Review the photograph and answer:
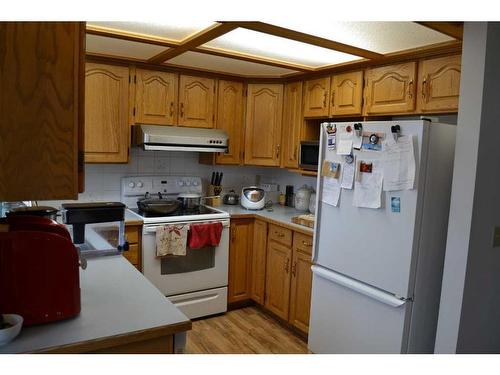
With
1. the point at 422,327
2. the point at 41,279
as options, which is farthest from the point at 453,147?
the point at 41,279

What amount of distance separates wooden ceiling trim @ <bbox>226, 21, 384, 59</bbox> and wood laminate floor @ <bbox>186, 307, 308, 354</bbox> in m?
2.08

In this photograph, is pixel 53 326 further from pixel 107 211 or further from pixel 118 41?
pixel 118 41

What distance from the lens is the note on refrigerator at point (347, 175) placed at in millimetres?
2287

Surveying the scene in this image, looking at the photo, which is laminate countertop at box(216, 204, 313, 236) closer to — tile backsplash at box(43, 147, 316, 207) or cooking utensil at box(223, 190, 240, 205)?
cooking utensil at box(223, 190, 240, 205)

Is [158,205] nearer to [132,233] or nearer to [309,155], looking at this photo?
[132,233]

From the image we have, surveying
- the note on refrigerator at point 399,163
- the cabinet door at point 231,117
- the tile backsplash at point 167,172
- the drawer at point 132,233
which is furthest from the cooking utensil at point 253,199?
the note on refrigerator at point 399,163

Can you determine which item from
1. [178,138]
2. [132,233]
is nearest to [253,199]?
[178,138]

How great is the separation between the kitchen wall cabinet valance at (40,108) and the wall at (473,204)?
5.55ft

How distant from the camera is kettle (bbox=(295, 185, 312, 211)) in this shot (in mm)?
3596

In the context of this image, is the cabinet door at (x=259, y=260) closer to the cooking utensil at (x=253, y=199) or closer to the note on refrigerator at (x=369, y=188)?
the cooking utensil at (x=253, y=199)

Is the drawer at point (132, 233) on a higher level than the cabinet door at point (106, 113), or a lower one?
lower

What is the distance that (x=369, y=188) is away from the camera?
2.18m

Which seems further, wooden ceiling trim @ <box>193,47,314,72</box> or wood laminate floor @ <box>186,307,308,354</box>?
wood laminate floor @ <box>186,307,308,354</box>

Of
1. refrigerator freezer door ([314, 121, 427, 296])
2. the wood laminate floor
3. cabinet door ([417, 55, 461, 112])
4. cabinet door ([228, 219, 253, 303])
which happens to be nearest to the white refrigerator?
refrigerator freezer door ([314, 121, 427, 296])
